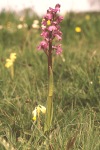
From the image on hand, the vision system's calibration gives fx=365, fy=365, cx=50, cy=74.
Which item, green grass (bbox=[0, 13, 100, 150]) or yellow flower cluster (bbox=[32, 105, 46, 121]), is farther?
yellow flower cluster (bbox=[32, 105, 46, 121])

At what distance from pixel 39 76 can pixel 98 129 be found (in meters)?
1.10

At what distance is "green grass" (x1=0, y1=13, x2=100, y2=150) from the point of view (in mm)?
2299

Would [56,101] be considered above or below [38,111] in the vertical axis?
above

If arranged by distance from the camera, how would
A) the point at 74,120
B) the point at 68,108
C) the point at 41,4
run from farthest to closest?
the point at 41,4 < the point at 68,108 < the point at 74,120

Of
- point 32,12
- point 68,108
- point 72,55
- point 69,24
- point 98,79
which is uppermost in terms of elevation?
point 32,12

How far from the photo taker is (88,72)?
3279 mm

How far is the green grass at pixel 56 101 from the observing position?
2.30 metres

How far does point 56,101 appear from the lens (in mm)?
2914

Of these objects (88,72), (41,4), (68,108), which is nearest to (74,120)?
(68,108)

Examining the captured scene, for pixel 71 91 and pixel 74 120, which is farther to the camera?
pixel 71 91

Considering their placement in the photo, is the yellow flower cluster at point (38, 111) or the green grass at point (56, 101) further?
the yellow flower cluster at point (38, 111)

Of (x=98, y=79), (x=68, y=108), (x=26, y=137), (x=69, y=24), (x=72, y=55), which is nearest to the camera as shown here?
(x=26, y=137)

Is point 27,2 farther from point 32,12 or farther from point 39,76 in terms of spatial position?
point 39,76

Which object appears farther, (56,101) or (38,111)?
(56,101)
